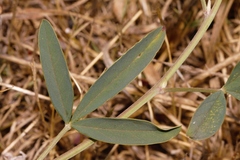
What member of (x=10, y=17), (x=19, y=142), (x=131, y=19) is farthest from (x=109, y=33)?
(x=19, y=142)

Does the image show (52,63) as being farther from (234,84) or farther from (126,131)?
(234,84)

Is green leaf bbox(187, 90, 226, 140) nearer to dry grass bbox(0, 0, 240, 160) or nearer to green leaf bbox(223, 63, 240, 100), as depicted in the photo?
green leaf bbox(223, 63, 240, 100)

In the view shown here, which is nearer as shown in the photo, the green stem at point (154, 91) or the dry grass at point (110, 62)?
the green stem at point (154, 91)

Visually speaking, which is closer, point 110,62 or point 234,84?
point 234,84

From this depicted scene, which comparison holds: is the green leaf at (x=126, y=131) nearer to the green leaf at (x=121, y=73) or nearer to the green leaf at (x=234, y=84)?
the green leaf at (x=121, y=73)

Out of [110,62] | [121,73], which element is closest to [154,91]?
[121,73]

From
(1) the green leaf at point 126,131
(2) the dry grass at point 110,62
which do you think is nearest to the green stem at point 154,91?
(1) the green leaf at point 126,131
